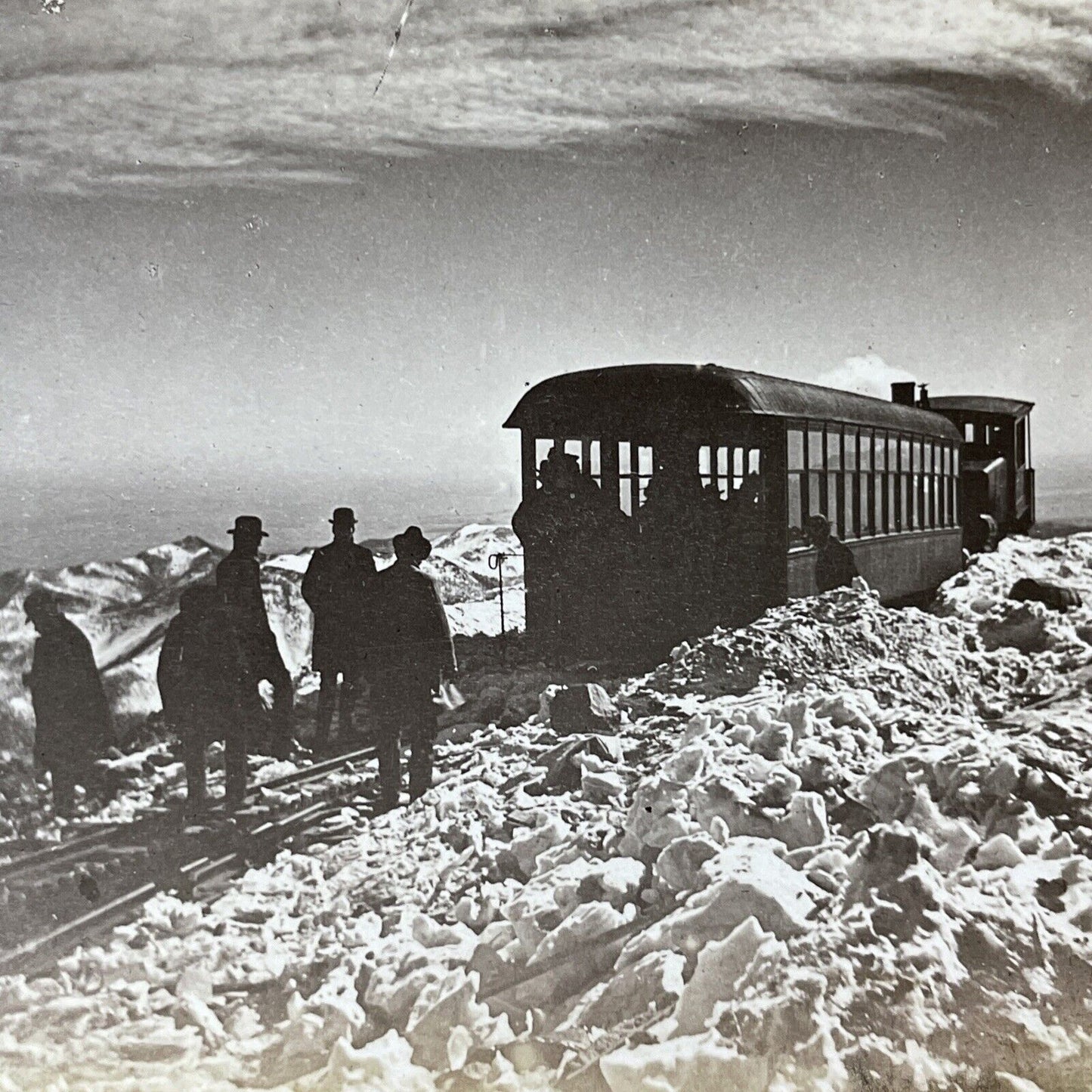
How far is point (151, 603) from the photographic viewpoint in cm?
175

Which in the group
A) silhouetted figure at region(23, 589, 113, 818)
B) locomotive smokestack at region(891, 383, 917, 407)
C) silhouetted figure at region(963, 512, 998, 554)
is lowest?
silhouetted figure at region(23, 589, 113, 818)

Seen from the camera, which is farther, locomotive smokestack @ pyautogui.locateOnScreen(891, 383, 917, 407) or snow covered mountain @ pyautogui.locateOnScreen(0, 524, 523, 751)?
locomotive smokestack @ pyautogui.locateOnScreen(891, 383, 917, 407)

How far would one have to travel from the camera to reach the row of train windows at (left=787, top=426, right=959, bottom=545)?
1.83 meters

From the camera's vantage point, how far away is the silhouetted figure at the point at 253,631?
176 centimetres

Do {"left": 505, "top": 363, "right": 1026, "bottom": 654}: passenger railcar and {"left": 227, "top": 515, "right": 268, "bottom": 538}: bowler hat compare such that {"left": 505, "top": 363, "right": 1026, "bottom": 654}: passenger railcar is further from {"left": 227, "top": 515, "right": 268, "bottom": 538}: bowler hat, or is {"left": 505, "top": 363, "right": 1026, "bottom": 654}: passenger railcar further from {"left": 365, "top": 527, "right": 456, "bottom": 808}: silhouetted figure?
{"left": 227, "top": 515, "right": 268, "bottom": 538}: bowler hat

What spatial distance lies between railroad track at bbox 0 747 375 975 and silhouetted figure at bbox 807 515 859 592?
1192 mm

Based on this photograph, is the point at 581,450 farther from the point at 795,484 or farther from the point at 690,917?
the point at 690,917

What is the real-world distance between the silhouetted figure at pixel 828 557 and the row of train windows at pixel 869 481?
2cm

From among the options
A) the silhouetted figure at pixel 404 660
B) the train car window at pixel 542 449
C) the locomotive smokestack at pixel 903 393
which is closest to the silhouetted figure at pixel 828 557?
the locomotive smokestack at pixel 903 393

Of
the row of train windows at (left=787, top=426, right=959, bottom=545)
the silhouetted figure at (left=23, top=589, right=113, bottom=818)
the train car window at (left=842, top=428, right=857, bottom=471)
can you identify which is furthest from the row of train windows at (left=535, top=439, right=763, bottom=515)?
the silhouetted figure at (left=23, top=589, right=113, bottom=818)

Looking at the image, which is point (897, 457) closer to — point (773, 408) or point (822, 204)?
point (773, 408)

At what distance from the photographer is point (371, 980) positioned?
1691 millimetres

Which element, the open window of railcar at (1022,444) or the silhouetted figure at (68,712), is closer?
the silhouetted figure at (68,712)

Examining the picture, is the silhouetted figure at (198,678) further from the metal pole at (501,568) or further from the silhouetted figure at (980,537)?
the silhouetted figure at (980,537)
